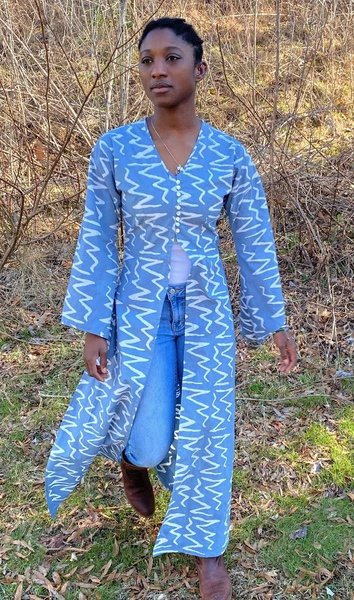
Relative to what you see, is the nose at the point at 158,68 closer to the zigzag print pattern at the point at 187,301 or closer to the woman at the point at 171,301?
the woman at the point at 171,301

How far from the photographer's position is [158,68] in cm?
174

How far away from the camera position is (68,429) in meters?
2.07

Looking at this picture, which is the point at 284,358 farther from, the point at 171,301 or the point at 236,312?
the point at 236,312

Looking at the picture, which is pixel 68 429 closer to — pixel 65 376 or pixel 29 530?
pixel 29 530

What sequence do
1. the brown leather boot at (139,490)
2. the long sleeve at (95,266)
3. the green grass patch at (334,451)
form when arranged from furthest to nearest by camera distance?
the green grass patch at (334,451)
the brown leather boot at (139,490)
the long sleeve at (95,266)

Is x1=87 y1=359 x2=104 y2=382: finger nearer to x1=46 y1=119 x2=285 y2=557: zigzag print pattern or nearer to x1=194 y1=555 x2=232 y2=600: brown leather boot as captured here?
x1=46 y1=119 x2=285 y2=557: zigzag print pattern

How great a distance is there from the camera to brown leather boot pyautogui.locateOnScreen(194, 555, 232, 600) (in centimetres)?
Result: 219

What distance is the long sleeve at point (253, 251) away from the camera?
1903 millimetres

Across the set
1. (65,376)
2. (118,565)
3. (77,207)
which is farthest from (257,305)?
(77,207)

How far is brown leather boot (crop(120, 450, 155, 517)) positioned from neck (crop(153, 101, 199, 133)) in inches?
47.6

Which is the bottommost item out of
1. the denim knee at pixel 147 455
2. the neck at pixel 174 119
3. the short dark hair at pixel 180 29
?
the denim knee at pixel 147 455

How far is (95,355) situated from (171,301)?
0.29 metres

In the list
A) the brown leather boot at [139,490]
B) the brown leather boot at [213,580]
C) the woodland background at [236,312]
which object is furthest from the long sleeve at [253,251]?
the woodland background at [236,312]

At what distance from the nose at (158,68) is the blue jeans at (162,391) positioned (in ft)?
2.02
